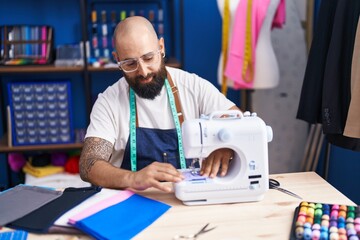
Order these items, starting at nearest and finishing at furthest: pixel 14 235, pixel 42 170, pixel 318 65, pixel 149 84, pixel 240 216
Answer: pixel 14 235 → pixel 240 216 → pixel 149 84 → pixel 318 65 → pixel 42 170

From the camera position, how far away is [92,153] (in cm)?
154

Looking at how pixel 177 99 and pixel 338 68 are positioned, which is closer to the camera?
pixel 177 99

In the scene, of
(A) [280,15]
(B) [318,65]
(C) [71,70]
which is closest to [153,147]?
(B) [318,65]

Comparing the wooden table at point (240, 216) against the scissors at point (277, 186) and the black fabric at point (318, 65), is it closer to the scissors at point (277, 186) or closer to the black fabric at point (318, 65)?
the scissors at point (277, 186)

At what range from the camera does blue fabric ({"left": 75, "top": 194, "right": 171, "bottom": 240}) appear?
110cm

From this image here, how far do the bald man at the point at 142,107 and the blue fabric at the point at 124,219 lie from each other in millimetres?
270

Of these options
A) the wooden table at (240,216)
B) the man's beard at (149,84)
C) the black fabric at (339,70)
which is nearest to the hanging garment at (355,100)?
the black fabric at (339,70)

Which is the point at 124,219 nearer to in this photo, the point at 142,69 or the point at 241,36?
the point at 142,69

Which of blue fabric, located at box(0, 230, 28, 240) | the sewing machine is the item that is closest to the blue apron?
the sewing machine

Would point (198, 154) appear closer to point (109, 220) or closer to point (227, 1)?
point (109, 220)

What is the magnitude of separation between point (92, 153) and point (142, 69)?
0.38 meters

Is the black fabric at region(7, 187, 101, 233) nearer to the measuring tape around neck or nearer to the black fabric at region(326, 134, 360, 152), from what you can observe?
the measuring tape around neck

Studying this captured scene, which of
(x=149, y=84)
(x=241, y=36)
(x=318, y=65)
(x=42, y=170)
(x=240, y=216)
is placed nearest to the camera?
(x=240, y=216)

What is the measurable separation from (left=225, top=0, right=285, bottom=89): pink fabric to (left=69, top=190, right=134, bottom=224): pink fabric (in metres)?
1.38
